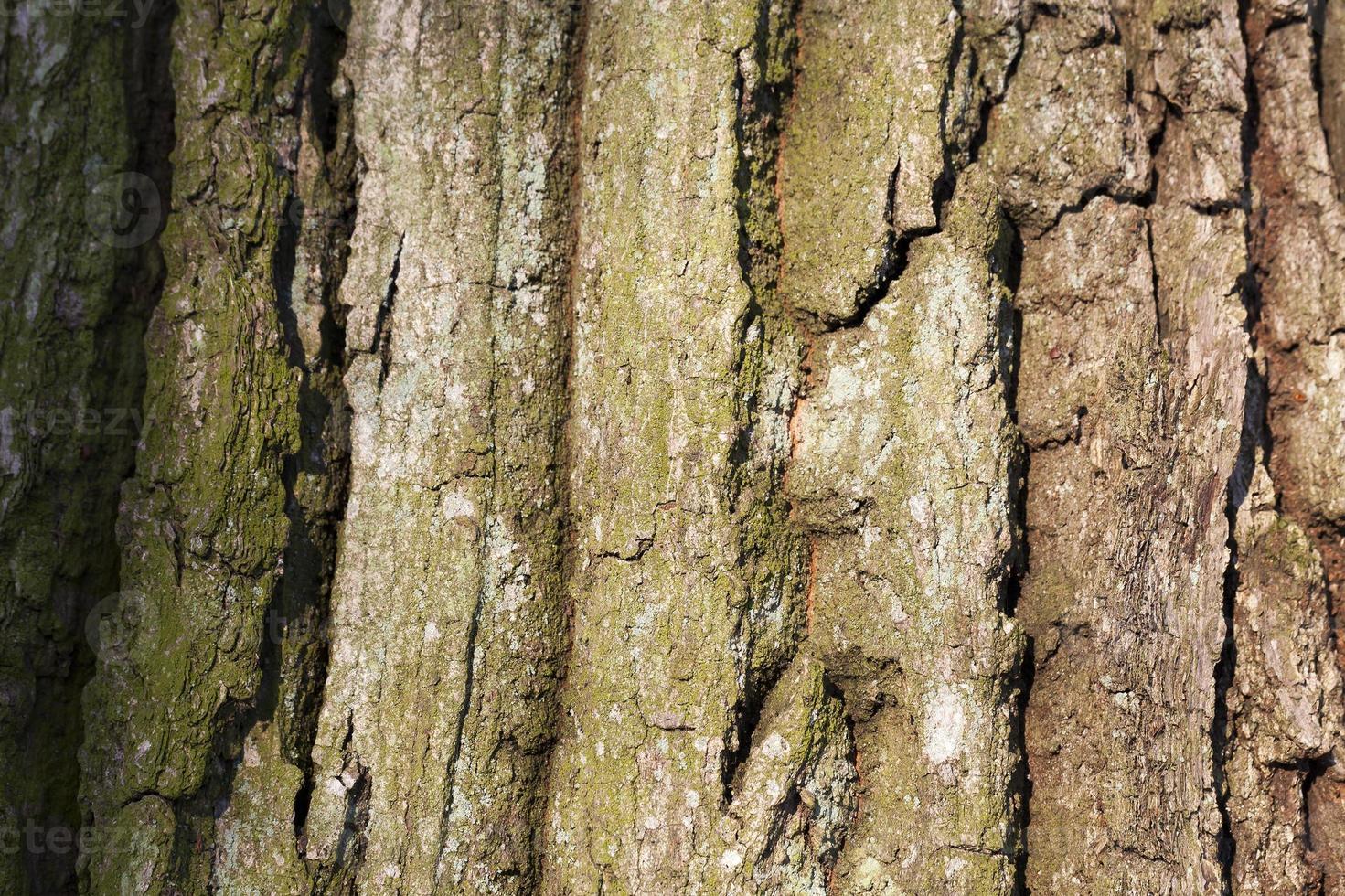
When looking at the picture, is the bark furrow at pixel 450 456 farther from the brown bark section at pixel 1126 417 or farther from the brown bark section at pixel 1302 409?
the brown bark section at pixel 1302 409

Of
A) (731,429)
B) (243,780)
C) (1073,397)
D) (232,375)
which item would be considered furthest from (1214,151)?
(243,780)

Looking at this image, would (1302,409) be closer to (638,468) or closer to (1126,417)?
(1126,417)

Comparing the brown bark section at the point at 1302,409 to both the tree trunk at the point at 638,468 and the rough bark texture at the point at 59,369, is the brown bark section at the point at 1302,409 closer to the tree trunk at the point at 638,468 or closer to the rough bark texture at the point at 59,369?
the tree trunk at the point at 638,468

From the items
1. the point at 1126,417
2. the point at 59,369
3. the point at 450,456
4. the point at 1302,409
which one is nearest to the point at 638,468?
the point at 450,456

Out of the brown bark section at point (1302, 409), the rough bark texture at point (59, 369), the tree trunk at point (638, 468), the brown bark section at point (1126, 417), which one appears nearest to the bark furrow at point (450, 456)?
the tree trunk at point (638, 468)

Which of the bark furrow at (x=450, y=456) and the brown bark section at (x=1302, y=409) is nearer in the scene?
the bark furrow at (x=450, y=456)

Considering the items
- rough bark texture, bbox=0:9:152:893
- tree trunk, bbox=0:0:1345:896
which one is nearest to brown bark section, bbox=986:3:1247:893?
tree trunk, bbox=0:0:1345:896

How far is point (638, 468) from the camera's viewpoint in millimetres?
1854

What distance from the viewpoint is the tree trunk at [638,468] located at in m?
1.80

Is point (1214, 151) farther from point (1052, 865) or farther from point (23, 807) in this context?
point (23, 807)

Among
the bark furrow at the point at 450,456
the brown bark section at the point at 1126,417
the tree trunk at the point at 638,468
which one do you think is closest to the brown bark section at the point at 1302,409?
the tree trunk at the point at 638,468

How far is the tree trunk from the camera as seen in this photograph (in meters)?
1.80

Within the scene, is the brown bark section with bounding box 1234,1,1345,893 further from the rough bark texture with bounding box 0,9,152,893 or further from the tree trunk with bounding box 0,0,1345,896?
the rough bark texture with bounding box 0,9,152,893

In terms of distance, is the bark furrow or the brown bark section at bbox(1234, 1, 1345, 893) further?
the brown bark section at bbox(1234, 1, 1345, 893)
